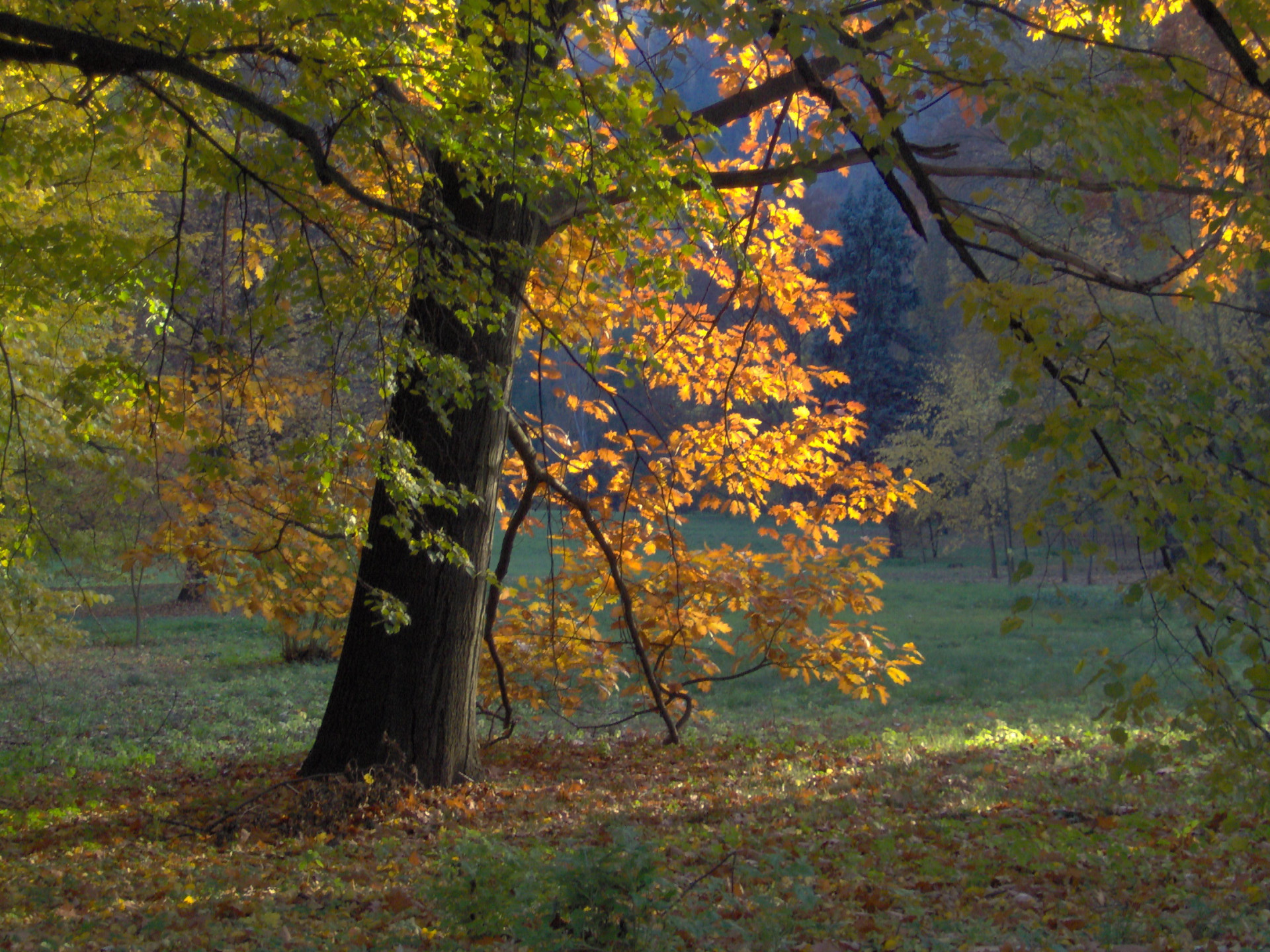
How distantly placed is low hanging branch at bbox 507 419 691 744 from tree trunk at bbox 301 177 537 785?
0.61 metres

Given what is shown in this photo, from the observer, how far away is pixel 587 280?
6.06m

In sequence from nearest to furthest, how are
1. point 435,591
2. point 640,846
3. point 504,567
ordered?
point 640,846, point 435,591, point 504,567

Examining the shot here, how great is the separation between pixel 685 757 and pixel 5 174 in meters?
6.18

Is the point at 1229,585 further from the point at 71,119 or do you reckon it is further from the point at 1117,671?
the point at 71,119

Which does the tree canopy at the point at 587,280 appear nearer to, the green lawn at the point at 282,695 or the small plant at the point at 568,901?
the green lawn at the point at 282,695

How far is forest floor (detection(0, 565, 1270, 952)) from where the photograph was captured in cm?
312

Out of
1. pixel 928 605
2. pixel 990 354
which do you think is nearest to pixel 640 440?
pixel 928 605

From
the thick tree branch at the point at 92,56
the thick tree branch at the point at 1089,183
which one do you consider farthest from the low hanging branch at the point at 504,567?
the thick tree branch at the point at 1089,183

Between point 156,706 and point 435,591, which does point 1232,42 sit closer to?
point 435,591

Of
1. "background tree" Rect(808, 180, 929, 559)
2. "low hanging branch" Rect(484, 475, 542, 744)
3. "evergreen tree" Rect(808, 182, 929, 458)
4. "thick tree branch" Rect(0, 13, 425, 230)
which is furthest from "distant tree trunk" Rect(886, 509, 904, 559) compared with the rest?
"thick tree branch" Rect(0, 13, 425, 230)

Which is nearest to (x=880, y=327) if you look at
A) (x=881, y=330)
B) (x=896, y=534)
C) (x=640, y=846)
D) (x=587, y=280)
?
(x=881, y=330)

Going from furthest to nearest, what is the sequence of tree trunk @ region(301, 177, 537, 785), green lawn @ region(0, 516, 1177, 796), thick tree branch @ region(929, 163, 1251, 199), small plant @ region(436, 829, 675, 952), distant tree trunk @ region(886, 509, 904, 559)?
distant tree trunk @ region(886, 509, 904, 559), green lawn @ region(0, 516, 1177, 796), tree trunk @ region(301, 177, 537, 785), thick tree branch @ region(929, 163, 1251, 199), small plant @ region(436, 829, 675, 952)

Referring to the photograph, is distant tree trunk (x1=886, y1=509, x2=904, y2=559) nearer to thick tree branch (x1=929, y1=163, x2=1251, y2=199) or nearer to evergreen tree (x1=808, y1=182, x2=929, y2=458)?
evergreen tree (x1=808, y1=182, x2=929, y2=458)

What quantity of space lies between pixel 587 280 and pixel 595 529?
1871mm
